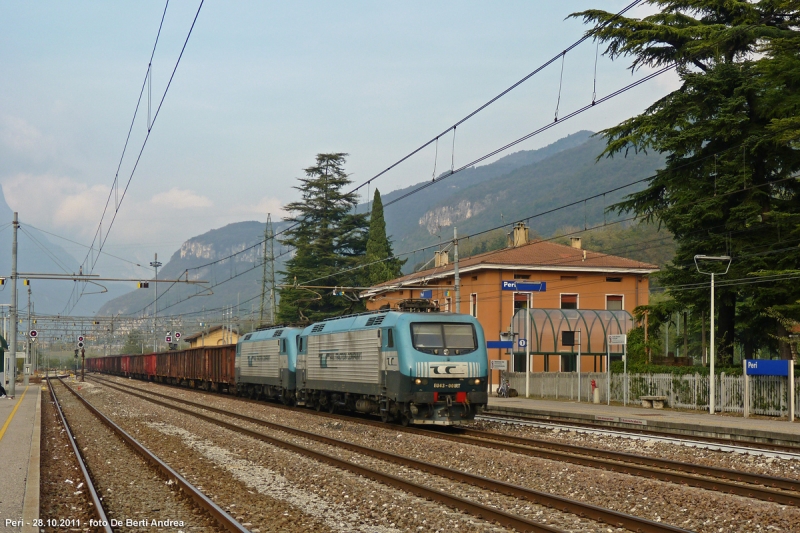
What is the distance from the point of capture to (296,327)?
33.8 metres

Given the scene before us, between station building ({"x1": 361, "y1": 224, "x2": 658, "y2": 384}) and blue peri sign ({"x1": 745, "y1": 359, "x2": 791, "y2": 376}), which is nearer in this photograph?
blue peri sign ({"x1": 745, "y1": 359, "x2": 791, "y2": 376})

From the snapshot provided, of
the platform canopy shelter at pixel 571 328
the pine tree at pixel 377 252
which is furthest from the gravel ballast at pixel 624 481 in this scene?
the pine tree at pixel 377 252

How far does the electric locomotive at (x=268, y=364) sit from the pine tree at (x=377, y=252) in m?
27.5

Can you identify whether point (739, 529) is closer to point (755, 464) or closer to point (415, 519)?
point (415, 519)

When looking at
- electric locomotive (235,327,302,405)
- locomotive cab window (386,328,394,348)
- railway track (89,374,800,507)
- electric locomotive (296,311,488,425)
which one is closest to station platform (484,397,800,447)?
railway track (89,374,800,507)

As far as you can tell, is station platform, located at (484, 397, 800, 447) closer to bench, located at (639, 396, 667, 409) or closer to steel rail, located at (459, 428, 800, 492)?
bench, located at (639, 396, 667, 409)

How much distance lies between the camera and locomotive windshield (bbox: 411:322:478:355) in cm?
2211

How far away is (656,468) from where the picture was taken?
14.7 metres

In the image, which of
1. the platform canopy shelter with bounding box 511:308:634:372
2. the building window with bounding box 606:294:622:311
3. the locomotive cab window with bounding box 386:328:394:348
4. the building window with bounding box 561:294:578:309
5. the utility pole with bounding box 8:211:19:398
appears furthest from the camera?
the building window with bounding box 606:294:622:311

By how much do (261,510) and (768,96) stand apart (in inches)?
1012

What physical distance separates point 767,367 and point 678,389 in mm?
5741

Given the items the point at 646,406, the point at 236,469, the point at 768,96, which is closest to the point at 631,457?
the point at 236,469

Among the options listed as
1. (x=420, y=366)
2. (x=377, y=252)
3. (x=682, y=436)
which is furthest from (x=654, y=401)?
(x=377, y=252)

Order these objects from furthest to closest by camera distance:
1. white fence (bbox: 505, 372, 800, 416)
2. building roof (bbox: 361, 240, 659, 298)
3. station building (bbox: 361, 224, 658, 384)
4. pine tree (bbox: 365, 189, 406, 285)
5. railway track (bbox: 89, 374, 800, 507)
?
pine tree (bbox: 365, 189, 406, 285) → building roof (bbox: 361, 240, 659, 298) → station building (bbox: 361, 224, 658, 384) → white fence (bbox: 505, 372, 800, 416) → railway track (bbox: 89, 374, 800, 507)
